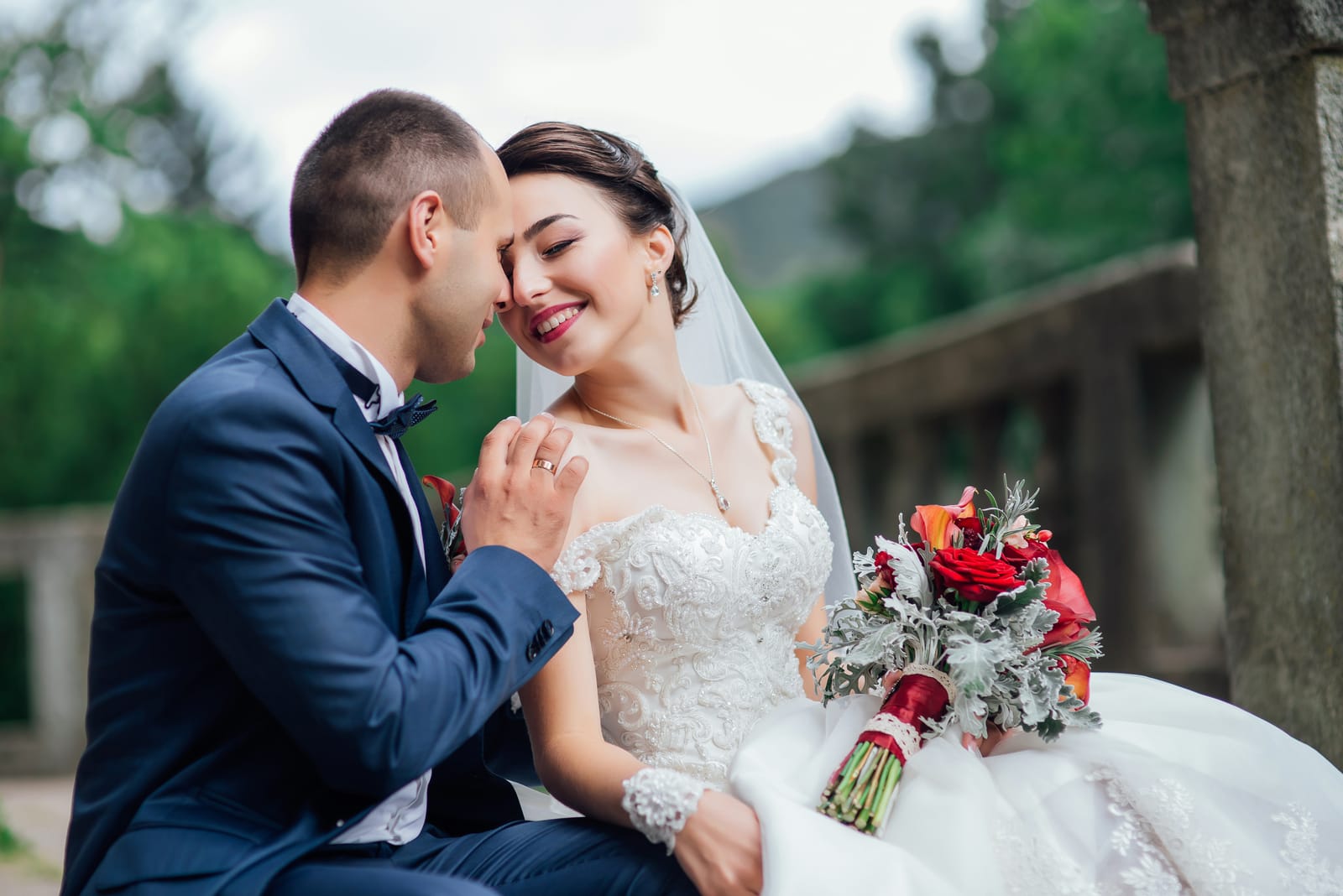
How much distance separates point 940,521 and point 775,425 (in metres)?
0.87

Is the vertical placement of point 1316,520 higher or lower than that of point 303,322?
lower

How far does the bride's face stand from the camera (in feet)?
9.57

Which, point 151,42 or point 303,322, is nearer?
point 303,322

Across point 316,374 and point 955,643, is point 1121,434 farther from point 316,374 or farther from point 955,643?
point 316,374

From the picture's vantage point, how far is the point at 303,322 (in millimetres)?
2338

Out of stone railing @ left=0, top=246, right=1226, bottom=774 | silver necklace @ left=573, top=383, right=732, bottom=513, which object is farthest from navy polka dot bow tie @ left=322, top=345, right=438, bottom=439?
stone railing @ left=0, top=246, right=1226, bottom=774

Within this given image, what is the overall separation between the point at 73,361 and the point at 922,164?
2118 cm

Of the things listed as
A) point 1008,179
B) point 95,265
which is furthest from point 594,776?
point 1008,179

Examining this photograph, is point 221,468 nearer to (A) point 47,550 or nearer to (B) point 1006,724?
(B) point 1006,724

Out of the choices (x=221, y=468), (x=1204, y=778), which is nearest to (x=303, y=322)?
(x=221, y=468)

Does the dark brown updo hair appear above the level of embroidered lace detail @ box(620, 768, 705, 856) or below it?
above

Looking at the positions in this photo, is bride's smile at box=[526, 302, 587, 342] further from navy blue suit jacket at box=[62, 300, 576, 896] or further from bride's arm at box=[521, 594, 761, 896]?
navy blue suit jacket at box=[62, 300, 576, 896]

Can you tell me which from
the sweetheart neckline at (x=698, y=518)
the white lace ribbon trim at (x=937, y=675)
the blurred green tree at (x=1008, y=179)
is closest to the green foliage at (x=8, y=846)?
the sweetheart neckline at (x=698, y=518)

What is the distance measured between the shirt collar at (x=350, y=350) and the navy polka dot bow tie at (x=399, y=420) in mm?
23
